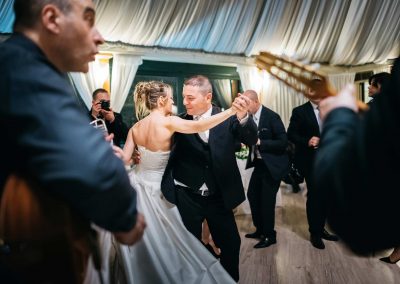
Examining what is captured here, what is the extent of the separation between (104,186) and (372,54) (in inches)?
364

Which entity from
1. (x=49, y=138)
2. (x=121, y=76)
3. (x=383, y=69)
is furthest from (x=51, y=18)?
(x=383, y=69)

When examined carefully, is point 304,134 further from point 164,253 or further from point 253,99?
point 164,253

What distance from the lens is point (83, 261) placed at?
2.99ft

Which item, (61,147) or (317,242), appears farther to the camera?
(317,242)

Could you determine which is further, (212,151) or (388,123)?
(212,151)

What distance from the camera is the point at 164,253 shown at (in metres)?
2.28

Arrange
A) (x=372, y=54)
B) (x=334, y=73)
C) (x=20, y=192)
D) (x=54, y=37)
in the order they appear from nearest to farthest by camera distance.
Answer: (x=20, y=192) → (x=54, y=37) → (x=372, y=54) → (x=334, y=73)

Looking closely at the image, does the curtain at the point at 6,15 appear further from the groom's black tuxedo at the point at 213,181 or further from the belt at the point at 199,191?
the belt at the point at 199,191

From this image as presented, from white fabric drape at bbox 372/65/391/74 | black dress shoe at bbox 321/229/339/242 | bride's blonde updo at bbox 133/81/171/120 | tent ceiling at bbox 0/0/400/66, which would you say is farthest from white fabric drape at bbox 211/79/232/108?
bride's blonde updo at bbox 133/81/171/120

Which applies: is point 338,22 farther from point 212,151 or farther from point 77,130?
point 77,130

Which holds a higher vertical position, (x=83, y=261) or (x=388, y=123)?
(x=388, y=123)

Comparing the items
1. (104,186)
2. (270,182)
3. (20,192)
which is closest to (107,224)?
(104,186)

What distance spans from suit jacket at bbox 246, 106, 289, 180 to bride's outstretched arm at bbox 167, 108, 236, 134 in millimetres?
1429

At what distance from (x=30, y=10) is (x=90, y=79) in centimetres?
559
